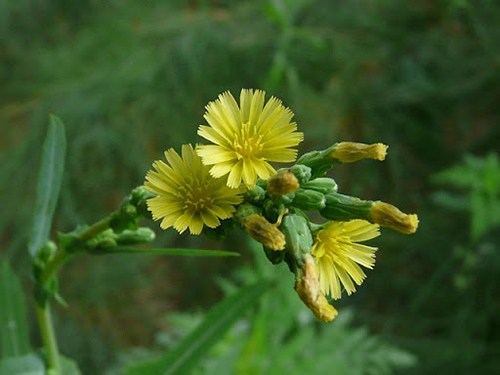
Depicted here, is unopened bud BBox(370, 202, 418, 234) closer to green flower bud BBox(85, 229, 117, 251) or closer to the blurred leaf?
green flower bud BBox(85, 229, 117, 251)

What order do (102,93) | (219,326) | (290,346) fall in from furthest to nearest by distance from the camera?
(102,93)
(290,346)
(219,326)

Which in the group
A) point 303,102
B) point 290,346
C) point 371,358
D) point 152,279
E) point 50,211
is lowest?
point 371,358

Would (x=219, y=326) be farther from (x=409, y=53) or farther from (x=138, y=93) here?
(x=409, y=53)

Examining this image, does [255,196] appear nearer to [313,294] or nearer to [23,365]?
[313,294]

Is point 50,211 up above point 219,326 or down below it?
above

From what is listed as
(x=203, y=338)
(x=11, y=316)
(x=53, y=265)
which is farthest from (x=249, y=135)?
(x=11, y=316)

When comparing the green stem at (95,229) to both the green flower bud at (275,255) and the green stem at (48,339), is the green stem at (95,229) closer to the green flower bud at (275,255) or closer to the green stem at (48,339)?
the green stem at (48,339)

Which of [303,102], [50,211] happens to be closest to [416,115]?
[303,102]
